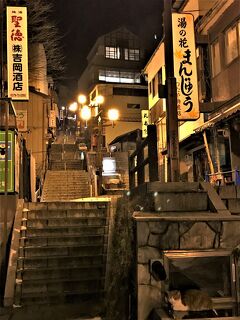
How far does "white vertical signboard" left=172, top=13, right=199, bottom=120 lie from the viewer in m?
15.0

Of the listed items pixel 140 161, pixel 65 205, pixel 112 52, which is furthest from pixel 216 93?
pixel 112 52

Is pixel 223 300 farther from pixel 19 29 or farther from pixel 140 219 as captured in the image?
pixel 19 29

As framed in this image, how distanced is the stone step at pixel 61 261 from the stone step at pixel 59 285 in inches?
18.6

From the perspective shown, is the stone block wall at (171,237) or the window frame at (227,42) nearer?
the stone block wall at (171,237)

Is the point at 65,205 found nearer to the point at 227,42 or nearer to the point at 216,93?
the point at 216,93

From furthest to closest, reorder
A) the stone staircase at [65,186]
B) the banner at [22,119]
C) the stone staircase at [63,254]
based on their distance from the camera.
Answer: the banner at [22,119], the stone staircase at [65,186], the stone staircase at [63,254]

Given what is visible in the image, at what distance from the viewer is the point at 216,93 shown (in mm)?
17359

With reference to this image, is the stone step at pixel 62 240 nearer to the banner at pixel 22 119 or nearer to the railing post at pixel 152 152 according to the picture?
the railing post at pixel 152 152

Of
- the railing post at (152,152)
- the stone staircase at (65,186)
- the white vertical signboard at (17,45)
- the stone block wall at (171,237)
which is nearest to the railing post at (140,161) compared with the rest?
the railing post at (152,152)

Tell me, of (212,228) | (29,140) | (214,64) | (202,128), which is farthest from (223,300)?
(29,140)

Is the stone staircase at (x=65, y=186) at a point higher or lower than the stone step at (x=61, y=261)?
higher

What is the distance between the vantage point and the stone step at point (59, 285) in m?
8.19

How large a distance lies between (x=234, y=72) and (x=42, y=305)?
12.4 m

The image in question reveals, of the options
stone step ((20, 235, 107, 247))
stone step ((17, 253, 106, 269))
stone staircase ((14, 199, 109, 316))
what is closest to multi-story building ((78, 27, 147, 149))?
stone staircase ((14, 199, 109, 316))
